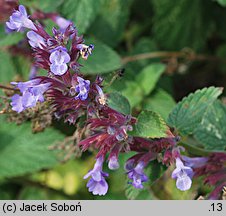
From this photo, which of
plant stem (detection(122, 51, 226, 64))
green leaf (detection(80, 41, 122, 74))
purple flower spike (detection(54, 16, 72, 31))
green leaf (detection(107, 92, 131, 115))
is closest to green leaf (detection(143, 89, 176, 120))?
green leaf (detection(80, 41, 122, 74))

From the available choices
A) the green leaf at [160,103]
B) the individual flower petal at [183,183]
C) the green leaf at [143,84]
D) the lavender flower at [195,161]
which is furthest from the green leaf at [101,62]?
the individual flower petal at [183,183]

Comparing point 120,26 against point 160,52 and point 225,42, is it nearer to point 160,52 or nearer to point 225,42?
point 160,52

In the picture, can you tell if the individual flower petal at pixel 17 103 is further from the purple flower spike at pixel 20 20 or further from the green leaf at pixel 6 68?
the green leaf at pixel 6 68

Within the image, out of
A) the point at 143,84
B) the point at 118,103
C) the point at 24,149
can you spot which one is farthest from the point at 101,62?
the point at 118,103

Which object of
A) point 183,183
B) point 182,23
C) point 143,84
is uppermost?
point 183,183

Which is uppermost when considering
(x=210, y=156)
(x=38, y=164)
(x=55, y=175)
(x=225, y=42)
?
(x=210, y=156)

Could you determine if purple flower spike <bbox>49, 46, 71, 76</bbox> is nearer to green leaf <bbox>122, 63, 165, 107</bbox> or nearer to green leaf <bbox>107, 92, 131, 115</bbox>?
green leaf <bbox>107, 92, 131, 115</bbox>

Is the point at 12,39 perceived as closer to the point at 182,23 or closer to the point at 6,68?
the point at 6,68
